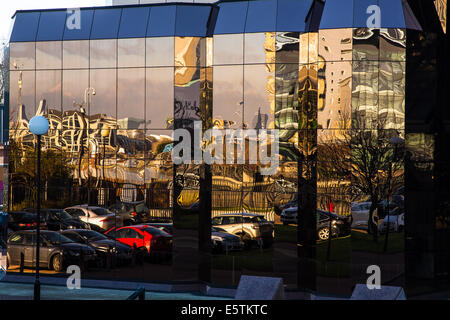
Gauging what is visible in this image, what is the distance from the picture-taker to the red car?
59.4ft

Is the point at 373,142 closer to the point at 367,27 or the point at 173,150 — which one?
the point at 367,27

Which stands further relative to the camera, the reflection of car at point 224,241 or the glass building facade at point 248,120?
the reflection of car at point 224,241

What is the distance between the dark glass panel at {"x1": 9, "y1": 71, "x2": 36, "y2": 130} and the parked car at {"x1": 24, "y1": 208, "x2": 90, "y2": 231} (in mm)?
3087

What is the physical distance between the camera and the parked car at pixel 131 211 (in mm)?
18266

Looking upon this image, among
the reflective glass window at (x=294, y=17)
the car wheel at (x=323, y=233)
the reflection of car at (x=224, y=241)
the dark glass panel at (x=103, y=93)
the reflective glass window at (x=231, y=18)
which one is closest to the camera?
the car wheel at (x=323, y=233)

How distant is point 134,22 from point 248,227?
765 centimetres

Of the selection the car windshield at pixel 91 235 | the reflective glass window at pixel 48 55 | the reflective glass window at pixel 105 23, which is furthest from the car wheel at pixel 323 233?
the reflective glass window at pixel 48 55

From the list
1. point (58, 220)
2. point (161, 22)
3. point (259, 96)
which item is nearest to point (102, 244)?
point (58, 220)

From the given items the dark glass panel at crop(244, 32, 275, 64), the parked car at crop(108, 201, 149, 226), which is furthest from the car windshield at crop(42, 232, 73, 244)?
the dark glass panel at crop(244, 32, 275, 64)

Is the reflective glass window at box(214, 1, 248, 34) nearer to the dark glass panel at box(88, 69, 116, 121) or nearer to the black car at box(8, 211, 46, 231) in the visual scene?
the dark glass panel at box(88, 69, 116, 121)

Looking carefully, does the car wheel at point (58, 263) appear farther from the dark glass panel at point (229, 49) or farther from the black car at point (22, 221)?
the dark glass panel at point (229, 49)

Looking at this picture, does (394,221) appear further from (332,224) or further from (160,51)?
(160,51)

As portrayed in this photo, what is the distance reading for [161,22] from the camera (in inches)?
717

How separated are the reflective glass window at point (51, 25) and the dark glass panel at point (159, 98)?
3529mm
